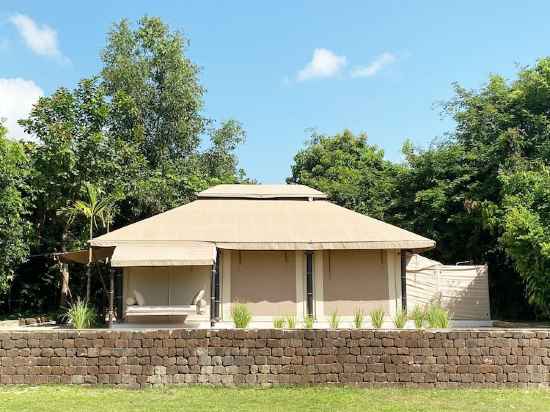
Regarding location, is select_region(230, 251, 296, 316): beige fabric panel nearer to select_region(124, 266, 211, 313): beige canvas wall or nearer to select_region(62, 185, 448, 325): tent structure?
select_region(62, 185, 448, 325): tent structure

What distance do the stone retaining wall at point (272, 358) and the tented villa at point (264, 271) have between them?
476 cm

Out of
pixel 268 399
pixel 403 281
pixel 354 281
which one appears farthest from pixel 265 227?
pixel 268 399

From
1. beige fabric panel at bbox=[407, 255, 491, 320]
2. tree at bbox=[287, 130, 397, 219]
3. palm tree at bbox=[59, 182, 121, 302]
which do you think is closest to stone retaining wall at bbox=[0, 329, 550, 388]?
beige fabric panel at bbox=[407, 255, 491, 320]

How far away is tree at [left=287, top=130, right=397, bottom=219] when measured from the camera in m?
21.7

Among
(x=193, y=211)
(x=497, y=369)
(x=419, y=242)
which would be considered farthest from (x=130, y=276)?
(x=497, y=369)

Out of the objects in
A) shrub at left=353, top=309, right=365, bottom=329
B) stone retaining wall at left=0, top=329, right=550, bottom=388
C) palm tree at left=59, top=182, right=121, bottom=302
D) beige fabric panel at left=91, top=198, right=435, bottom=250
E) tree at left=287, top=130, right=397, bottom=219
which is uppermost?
tree at left=287, top=130, right=397, bottom=219

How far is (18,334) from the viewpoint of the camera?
8.47 metres

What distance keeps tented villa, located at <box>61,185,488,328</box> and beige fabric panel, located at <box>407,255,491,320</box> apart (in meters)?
1.37

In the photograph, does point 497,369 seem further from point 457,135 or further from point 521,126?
point 457,135

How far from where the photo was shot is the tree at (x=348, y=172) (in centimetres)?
2172

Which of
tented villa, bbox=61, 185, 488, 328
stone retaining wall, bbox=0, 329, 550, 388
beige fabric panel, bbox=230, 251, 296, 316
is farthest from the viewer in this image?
beige fabric panel, bbox=230, 251, 296, 316

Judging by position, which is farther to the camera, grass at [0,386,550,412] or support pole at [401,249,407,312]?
support pole at [401,249,407,312]

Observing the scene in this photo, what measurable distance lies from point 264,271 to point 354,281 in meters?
2.22

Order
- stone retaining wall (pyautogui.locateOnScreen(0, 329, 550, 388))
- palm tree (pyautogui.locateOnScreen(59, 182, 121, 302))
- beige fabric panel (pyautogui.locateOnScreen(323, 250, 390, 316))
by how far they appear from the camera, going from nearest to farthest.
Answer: stone retaining wall (pyautogui.locateOnScreen(0, 329, 550, 388))
beige fabric panel (pyautogui.locateOnScreen(323, 250, 390, 316))
palm tree (pyautogui.locateOnScreen(59, 182, 121, 302))
